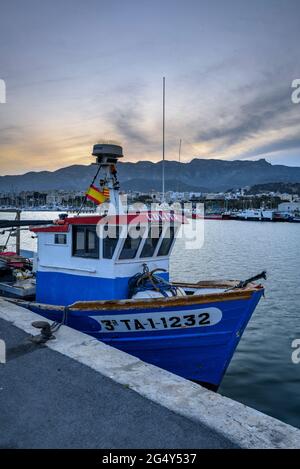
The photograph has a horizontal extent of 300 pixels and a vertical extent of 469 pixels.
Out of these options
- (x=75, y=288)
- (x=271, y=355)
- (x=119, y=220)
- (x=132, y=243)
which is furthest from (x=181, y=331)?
(x=271, y=355)

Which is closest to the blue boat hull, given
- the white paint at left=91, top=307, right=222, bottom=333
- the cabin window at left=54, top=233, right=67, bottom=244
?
the white paint at left=91, top=307, right=222, bottom=333

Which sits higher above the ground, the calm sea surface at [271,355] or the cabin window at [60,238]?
the cabin window at [60,238]

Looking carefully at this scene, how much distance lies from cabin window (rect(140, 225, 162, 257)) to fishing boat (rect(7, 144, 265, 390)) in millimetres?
27

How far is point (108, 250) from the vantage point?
9.35m

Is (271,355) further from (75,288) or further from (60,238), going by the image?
(60,238)

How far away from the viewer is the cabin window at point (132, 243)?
9.41 metres

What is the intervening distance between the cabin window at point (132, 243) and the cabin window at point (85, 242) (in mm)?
699

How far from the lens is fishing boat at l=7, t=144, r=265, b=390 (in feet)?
26.7

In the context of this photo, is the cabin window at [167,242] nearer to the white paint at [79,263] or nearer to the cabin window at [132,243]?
the white paint at [79,263]

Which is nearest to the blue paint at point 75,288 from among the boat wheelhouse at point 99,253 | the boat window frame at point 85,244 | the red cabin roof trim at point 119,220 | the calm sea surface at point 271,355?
the boat wheelhouse at point 99,253

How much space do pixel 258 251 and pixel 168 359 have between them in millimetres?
42087
